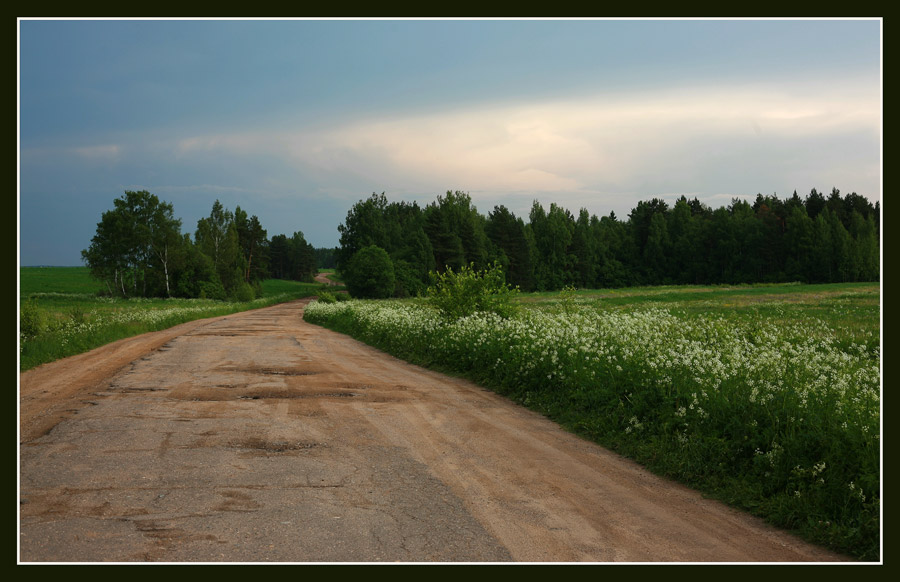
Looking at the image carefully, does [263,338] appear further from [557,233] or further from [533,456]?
[557,233]

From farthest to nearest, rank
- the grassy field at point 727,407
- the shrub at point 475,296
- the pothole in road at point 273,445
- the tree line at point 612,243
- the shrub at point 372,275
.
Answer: the tree line at point 612,243 → the shrub at point 372,275 → the shrub at point 475,296 → the pothole in road at point 273,445 → the grassy field at point 727,407

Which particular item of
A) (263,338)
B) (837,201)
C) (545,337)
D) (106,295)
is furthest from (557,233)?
(545,337)

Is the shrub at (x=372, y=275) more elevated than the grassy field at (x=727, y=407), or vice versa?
the shrub at (x=372, y=275)

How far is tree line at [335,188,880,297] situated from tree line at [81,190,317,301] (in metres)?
16.1

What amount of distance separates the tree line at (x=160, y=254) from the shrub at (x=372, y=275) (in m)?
16.3

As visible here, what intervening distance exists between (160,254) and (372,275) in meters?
23.1

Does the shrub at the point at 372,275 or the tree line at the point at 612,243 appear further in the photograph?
the tree line at the point at 612,243

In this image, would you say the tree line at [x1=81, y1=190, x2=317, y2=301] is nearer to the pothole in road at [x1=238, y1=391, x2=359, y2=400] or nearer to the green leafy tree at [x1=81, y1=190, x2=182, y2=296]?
the green leafy tree at [x1=81, y1=190, x2=182, y2=296]

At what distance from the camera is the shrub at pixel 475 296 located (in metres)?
18.4

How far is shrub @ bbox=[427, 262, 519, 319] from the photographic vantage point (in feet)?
60.4

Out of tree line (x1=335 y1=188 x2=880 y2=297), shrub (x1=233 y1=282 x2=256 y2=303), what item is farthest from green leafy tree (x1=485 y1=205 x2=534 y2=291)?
shrub (x1=233 y1=282 x2=256 y2=303)

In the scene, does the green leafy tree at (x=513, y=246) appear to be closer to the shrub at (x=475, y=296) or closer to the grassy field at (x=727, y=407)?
the shrub at (x=475, y=296)

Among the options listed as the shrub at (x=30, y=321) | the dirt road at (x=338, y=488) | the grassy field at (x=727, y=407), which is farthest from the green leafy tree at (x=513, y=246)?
the dirt road at (x=338, y=488)

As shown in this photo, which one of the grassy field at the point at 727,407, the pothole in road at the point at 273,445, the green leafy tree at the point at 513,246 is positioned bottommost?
the pothole in road at the point at 273,445
